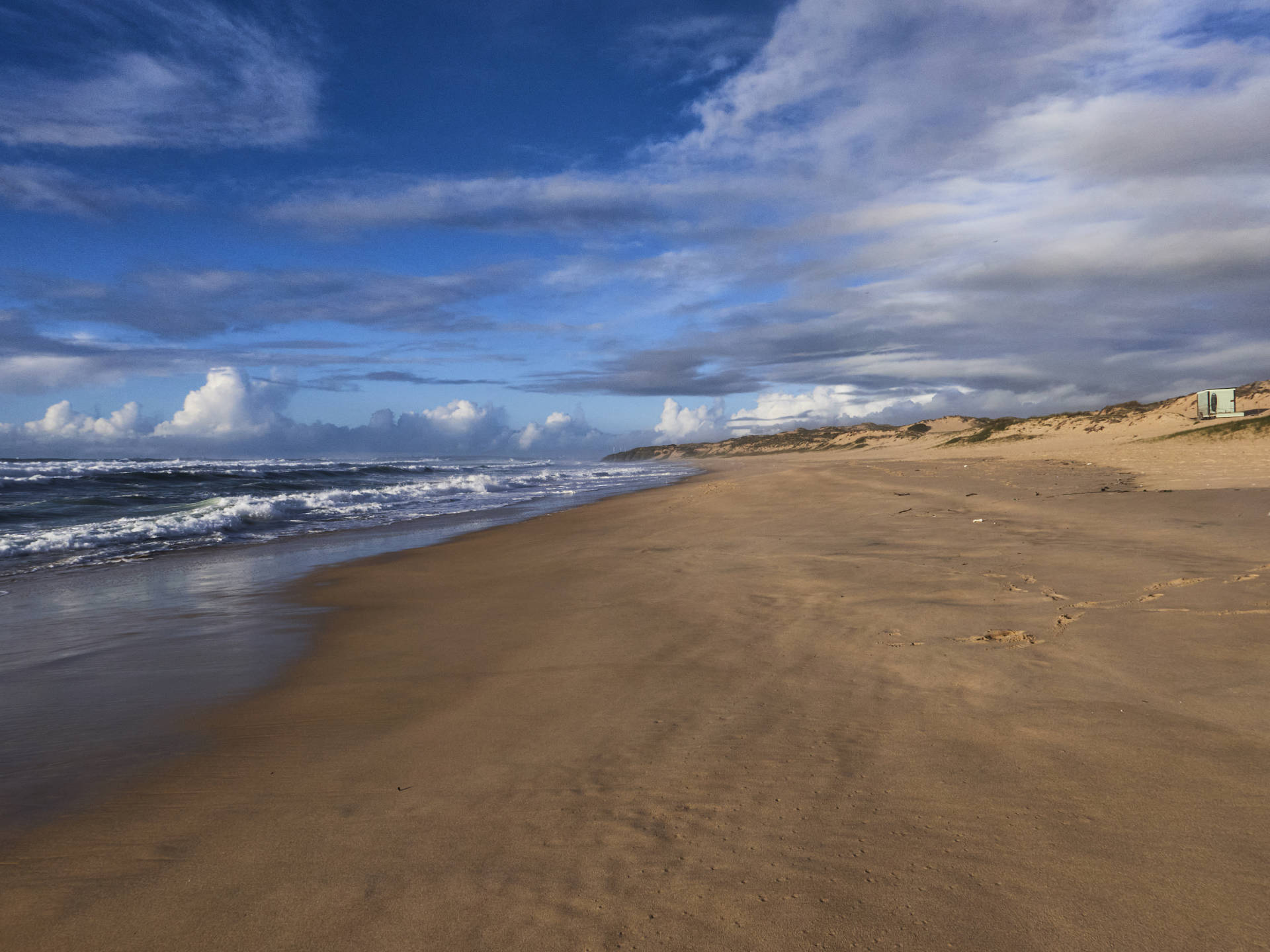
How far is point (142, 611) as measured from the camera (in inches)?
266

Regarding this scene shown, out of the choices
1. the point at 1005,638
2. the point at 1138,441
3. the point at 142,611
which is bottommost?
the point at 142,611

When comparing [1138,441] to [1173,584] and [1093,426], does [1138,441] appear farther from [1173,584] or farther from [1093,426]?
[1173,584]

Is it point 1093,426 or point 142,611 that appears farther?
point 1093,426

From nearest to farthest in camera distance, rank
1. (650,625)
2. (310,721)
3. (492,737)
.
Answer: (492,737), (310,721), (650,625)

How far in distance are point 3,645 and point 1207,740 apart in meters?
8.72

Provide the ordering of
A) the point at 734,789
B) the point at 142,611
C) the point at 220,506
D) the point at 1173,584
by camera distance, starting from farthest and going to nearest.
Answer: the point at 220,506
the point at 142,611
the point at 1173,584
the point at 734,789

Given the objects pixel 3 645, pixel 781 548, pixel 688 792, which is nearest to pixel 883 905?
pixel 688 792

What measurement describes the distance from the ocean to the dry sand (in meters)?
0.43

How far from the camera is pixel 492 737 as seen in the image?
348cm

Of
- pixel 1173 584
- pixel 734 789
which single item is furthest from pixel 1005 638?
pixel 734 789

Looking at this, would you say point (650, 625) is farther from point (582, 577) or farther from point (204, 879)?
point (204, 879)

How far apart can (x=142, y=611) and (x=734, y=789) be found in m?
6.91

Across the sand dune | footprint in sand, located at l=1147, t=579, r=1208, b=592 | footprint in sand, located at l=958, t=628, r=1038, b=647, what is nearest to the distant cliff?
the sand dune

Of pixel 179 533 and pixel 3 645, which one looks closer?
pixel 3 645
